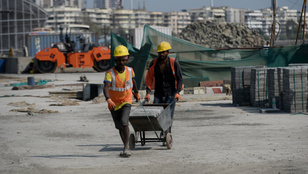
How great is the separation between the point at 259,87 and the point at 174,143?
23.4ft

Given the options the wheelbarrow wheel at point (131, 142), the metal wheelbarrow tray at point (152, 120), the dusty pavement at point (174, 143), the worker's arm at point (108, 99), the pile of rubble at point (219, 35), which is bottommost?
the dusty pavement at point (174, 143)

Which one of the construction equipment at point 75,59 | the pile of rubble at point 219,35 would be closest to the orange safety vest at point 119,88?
the construction equipment at point 75,59

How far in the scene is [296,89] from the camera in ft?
50.4

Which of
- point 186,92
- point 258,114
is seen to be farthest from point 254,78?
point 186,92

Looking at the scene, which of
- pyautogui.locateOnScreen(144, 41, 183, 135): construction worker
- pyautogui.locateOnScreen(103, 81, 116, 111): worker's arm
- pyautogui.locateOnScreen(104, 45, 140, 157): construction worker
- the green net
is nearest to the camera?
pyautogui.locateOnScreen(103, 81, 116, 111): worker's arm

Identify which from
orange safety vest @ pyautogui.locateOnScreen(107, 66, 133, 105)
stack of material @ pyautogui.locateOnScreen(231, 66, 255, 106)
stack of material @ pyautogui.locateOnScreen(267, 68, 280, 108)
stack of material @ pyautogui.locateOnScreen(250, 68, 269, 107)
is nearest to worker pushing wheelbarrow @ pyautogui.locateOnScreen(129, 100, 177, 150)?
orange safety vest @ pyautogui.locateOnScreen(107, 66, 133, 105)

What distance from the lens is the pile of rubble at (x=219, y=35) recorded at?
245 ft

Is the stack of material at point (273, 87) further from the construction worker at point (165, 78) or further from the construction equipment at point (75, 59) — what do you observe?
the construction equipment at point (75, 59)

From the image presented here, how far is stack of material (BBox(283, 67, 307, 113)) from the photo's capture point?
15320 millimetres

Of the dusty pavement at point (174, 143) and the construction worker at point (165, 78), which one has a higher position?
the construction worker at point (165, 78)

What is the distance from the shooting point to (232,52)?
76.6ft

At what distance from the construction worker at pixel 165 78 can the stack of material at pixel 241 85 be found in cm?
771

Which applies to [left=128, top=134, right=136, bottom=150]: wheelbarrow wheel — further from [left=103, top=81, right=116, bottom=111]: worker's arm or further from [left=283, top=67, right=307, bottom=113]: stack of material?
[left=283, top=67, right=307, bottom=113]: stack of material

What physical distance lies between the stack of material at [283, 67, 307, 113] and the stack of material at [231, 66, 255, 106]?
2.50m
